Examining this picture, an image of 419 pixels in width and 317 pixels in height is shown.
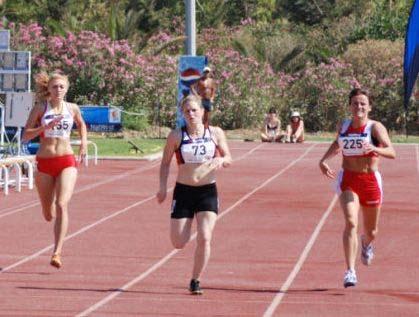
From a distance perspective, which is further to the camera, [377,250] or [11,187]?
[11,187]

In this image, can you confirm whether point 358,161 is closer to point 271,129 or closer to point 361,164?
point 361,164

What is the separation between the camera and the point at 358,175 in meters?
11.5

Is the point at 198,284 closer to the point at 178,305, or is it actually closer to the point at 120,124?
the point at 178,305

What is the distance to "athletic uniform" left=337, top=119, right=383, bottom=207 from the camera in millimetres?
11414

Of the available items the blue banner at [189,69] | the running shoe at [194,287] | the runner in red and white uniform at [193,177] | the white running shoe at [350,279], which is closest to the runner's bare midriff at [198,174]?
the runner in red and white uniform at [193,177]

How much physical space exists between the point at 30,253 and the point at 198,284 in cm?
320

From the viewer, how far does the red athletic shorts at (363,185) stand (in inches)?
453

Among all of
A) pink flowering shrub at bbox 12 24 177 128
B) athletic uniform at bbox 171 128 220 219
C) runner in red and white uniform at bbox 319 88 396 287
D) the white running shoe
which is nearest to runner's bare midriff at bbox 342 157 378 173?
runner in red and white uniform at bbox 319 88 396 287

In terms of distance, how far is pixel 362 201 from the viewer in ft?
37.9

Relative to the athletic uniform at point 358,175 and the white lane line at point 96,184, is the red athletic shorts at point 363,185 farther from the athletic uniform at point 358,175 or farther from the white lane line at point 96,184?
the white lane line at point 96,184

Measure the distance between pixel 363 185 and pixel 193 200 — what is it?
1583 mm

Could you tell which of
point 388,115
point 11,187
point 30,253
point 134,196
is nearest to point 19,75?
point 11,187

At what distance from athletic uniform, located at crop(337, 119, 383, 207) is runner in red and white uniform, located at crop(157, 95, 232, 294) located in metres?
1.12

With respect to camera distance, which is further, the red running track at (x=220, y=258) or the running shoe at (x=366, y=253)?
the running shoe at (x=366, y=253)
